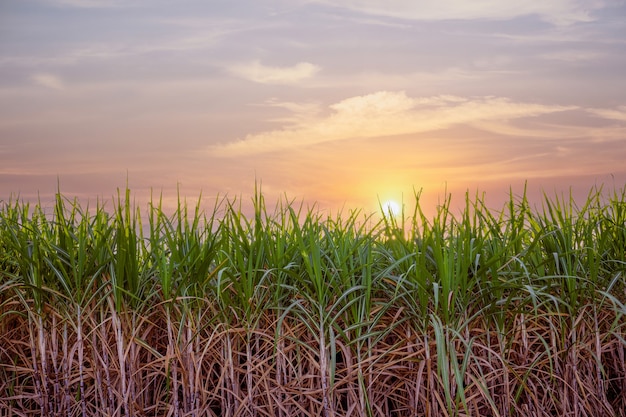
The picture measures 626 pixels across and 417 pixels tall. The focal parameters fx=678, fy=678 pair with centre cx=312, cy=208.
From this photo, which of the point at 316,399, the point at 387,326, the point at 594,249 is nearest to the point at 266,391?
the point at 316,399

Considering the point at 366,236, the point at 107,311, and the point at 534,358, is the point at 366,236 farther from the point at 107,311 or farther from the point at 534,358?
the point at 107,311

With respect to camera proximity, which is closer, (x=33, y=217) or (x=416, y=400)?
(x=416, y=400)

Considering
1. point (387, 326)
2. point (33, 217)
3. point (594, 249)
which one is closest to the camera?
point (387, 326)

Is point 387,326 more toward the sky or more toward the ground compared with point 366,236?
more toward the ground

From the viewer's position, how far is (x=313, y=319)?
347cm

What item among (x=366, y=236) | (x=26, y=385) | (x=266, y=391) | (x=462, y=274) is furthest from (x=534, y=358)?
(x=26, y=385)

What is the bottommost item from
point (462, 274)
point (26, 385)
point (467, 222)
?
point (26, 385)

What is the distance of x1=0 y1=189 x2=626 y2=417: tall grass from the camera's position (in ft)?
11.3

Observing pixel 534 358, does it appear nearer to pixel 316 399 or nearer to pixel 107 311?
pixel 316 399

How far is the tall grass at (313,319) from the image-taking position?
344 cm

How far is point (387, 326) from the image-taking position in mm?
3602

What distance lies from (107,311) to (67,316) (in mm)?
209

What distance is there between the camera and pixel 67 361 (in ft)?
12.1

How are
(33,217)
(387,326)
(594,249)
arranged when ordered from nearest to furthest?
(387,326), (594,249), (33,217)
